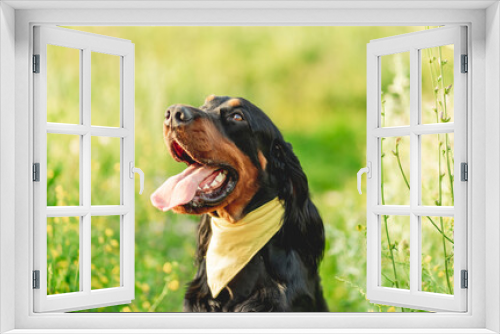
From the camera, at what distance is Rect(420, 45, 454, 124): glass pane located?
7.15ft

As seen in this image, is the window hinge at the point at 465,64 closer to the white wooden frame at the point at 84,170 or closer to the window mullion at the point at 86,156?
the white wooden frame at the point at 84,170

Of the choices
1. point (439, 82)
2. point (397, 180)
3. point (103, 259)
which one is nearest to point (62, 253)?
point (103, 259)

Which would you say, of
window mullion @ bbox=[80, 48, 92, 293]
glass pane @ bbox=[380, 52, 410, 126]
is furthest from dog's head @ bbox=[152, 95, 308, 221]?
glass pane @ bbox=[380, 52, 410, 126]

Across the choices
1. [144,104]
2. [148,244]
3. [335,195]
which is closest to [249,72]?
[144,104]

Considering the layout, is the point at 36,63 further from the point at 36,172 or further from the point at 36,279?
the point at 36,279

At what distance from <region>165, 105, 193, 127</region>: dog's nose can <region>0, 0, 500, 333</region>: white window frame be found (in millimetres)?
382

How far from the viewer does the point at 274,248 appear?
239 cm

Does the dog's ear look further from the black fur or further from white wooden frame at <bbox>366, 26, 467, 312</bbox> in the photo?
white wooden frame at <bbox>366, 26, 467, 312</bbox>

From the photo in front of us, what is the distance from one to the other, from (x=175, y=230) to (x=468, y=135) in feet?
7.68

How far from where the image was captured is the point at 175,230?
3758 mm

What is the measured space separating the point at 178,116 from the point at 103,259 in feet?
4.92

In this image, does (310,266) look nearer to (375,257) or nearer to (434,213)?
(375,257)

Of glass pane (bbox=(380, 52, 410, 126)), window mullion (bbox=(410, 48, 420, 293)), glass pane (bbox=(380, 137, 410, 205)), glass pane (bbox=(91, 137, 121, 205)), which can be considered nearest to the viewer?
window mullion (bbox=(410, 48, 420, 293))

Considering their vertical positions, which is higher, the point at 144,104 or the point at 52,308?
the point at 144,104
